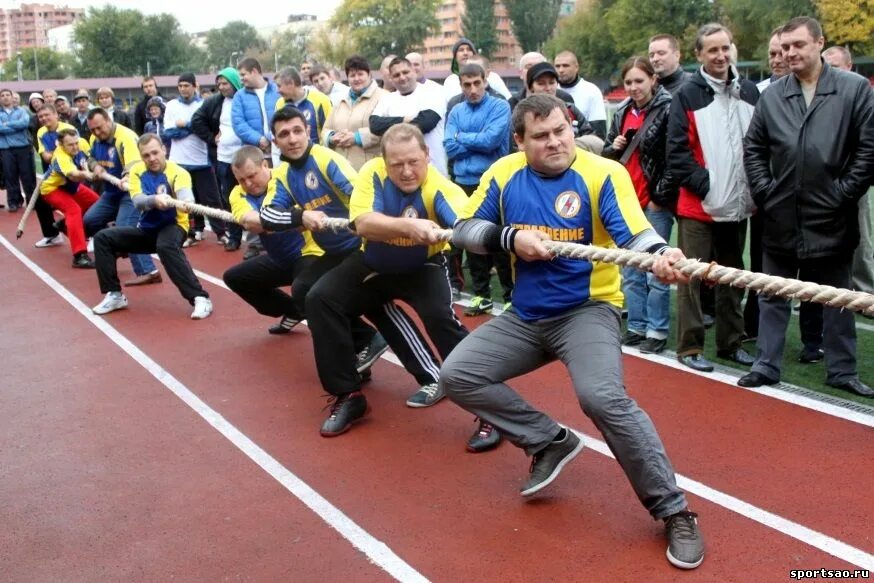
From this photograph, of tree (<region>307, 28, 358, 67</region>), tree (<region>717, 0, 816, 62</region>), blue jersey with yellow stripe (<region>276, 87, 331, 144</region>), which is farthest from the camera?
tree (<region>307, 28, 358, 67</region>)

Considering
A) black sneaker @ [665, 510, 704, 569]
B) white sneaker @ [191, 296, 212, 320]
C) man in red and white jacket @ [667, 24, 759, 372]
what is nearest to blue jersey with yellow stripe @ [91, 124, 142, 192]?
white sneaker @ [191, 296, 212, 320]

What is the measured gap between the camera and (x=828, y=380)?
553 centimetres

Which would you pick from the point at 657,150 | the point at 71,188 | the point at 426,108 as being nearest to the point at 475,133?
the point at 426,108

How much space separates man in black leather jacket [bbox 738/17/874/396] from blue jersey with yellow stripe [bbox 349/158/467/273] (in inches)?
76.7

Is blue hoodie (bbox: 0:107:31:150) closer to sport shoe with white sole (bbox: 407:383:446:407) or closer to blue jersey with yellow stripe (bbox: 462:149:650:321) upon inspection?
sport shoe with white sole (bbox: 407:383:446:407)

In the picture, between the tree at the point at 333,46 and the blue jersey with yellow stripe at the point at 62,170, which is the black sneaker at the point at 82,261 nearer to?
the blue jersey with yellow stripe at the point at 62,170

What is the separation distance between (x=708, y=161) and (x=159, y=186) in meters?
5.35

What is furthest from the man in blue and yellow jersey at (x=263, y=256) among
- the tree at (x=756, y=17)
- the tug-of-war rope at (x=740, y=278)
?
the tree at (x=756, y=17)

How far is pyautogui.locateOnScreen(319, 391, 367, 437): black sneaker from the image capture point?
5.30 m

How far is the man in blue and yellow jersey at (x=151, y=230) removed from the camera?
8.49 m

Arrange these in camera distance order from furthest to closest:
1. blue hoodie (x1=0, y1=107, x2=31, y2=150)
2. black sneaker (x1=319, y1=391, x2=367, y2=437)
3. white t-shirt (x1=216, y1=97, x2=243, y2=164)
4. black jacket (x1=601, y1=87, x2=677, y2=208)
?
blue hoodie (x1=0, y1=107, x2=31, y2=150)
white t-shirt (x1=216, y1=97, x2=243, y2=164)
black jacket (x1=601, y1=87, x2=677, y2=208)
black sneaker (x1=319, y1=391, x2=367, y2=437)

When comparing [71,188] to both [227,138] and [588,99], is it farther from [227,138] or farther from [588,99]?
[588,99]

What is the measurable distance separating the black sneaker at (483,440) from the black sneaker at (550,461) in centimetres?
58

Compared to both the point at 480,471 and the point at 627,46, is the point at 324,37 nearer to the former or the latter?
the point at 627,46
